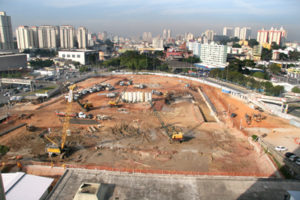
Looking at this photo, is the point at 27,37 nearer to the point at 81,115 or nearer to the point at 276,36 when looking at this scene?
the point at 81,115

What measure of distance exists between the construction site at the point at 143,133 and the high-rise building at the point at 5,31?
190 ft

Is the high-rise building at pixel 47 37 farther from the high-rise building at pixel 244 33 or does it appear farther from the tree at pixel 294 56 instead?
the high-rise building at pixel 244 33

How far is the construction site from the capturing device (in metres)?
15.0

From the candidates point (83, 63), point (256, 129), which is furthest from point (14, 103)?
point (83, 63)

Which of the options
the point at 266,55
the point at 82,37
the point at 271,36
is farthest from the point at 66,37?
the point at 271,36

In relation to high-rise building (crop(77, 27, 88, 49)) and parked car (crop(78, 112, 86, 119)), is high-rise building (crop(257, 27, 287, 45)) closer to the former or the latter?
high-rise building (crop(77, 27, 88, 49))

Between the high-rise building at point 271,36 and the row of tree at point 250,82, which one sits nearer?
the row of tree at point 250,82

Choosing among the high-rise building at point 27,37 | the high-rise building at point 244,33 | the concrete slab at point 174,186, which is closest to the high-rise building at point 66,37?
the high-rise building at point 27,37

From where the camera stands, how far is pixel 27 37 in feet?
286

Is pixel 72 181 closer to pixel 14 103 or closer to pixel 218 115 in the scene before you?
pixel 218 115

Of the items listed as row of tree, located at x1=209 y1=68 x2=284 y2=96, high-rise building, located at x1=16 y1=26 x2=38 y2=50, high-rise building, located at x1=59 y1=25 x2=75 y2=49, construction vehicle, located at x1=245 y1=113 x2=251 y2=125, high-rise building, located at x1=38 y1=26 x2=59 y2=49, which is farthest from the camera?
high-rise building, located at x1=59 y1=25 x2=75 y2=49

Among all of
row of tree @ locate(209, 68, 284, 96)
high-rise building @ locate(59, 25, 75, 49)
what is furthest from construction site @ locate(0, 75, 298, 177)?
high-rise building @ locate(59, 25, 75, 49)

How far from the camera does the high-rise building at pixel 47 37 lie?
9140 cm

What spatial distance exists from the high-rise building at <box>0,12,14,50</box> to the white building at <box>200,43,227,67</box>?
62.7 metres
